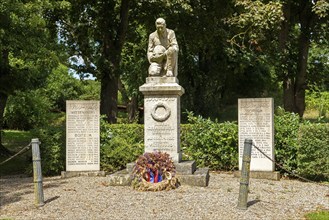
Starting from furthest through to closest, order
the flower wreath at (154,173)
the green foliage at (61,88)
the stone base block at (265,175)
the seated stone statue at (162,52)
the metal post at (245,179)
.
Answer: the green foliage at (61,88)
the stone base block at (265,175)
the seated stone statue at (162,52)
the flower wreath at (154,173)
the metal post at (245,179)

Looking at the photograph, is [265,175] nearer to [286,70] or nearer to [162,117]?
[162,117]

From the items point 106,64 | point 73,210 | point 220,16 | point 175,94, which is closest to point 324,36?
point 220,16

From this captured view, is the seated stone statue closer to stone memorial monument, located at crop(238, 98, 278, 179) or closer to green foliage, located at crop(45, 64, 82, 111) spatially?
stone memorial monument, located at crop(238, 98, 278, 179)

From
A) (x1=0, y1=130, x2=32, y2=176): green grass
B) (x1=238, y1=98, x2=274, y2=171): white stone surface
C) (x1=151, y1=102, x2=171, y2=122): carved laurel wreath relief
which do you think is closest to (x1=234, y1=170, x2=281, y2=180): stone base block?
(x1=238, y1=98, x2=274, y2=171): white stone surface

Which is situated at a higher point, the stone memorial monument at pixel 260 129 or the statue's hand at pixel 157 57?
the statue's hand at pixel 157 57

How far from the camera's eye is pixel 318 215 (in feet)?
22.1

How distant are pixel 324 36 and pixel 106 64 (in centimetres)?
1181

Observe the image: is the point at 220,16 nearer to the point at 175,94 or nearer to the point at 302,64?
the point at 302,64

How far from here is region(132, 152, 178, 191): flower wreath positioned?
28.0 feet

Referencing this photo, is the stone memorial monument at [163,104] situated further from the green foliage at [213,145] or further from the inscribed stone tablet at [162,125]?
the green foliage at [213,145]

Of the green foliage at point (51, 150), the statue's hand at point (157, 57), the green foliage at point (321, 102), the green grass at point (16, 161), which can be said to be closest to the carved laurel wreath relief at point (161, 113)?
the statue's hand at point (157, 57)

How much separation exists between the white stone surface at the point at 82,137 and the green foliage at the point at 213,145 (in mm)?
2700

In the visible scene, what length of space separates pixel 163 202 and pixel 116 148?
190 inches

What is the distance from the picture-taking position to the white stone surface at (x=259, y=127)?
10.9 meters
